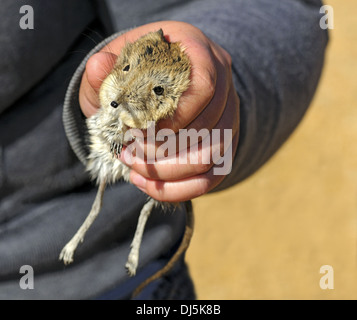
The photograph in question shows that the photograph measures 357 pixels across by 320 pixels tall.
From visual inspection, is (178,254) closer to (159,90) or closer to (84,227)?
(84,227)

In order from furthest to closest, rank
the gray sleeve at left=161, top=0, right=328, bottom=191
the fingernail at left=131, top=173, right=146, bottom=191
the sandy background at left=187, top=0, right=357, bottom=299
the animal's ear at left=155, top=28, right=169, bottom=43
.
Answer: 1. the sandy background at left=187, top=0, right=357, bottom=299
2. the gray sleeve at left=161, top=0, right=328, bottom=191
3. the fingernail at left=131, top=173, right=146, bottom=191
4. the animal's ear at left=155, top=28, right=169, bottom=43

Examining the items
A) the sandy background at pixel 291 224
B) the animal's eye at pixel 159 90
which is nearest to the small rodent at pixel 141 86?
the animal's eye at pixel 159 90

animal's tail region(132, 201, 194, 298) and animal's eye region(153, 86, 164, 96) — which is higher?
animal's eye region(153, 86, 164, 96)

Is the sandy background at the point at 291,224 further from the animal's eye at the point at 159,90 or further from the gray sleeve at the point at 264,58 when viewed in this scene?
the animal's eye at the point at 159,90

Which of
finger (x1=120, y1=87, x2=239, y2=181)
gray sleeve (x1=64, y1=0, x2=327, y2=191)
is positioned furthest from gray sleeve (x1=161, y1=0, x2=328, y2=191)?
finger (x1=120, y1=87, x2=239, y2=181)

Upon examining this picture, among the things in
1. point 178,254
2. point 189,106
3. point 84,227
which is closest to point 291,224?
point 178,254

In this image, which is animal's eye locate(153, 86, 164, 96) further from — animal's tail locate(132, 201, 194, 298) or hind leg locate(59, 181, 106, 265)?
animal's tail locate(132, 201, 194, 298)

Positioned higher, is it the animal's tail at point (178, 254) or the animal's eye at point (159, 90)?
the animal's eye at point (159, 90)
